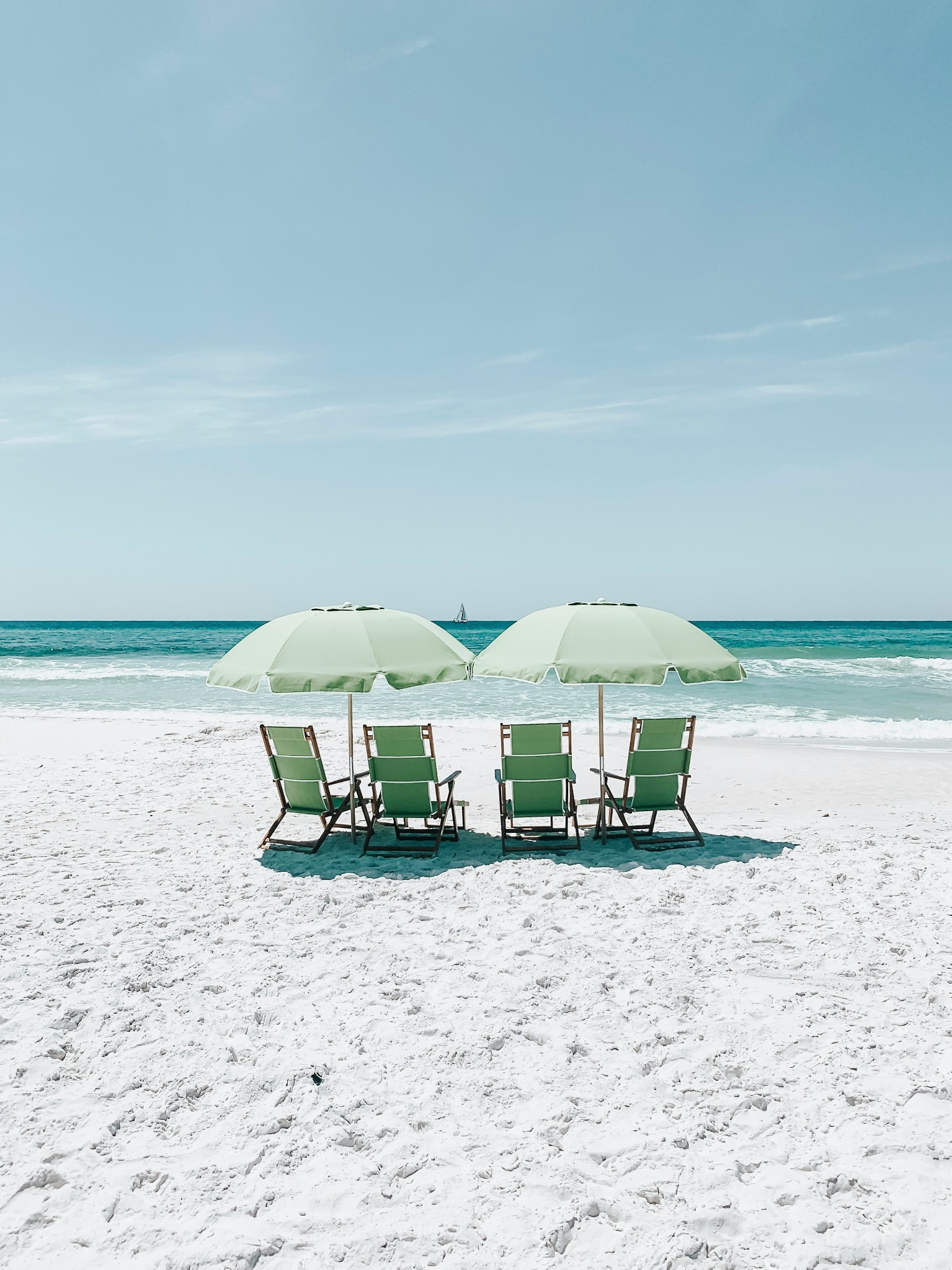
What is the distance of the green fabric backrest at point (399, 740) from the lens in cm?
599

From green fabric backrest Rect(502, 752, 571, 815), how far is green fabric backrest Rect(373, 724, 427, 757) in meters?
0.71

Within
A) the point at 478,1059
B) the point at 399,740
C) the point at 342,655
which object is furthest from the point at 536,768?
the point at 478,1059

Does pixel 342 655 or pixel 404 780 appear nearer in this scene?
pixel 342 655

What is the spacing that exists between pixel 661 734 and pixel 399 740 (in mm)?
2089

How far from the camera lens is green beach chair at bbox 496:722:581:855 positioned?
19.7 ft

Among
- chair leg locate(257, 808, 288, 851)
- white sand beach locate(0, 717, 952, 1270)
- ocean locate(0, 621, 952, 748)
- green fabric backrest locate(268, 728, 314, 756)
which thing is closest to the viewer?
white sand beach locate(0, 717, 952, 1270)

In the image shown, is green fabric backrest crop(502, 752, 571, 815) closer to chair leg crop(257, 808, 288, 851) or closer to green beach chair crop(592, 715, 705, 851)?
green beach chair crop(592, 715, 705, 851)

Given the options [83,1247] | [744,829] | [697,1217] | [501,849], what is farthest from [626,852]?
[83,1247]

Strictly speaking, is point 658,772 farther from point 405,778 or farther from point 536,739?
point 405,778

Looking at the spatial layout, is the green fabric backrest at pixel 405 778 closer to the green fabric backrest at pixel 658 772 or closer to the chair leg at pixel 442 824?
the chair leg at pixel 442 824

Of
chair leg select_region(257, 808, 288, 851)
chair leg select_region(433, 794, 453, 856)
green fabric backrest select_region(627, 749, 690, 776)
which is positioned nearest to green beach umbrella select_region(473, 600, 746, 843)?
green fabric backrest select_region(627, 749, 690, 776)

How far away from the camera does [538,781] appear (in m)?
6.07

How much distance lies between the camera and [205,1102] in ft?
9.41

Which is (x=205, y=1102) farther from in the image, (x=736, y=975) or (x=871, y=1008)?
(x=871, y=1008)
